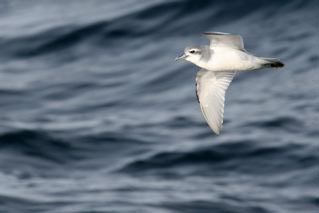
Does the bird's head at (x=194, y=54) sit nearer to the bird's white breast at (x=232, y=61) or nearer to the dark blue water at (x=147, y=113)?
the bird's white breast at (x=232, y=61)

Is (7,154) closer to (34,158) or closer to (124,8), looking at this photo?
(34,158)

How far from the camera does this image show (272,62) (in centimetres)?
1037

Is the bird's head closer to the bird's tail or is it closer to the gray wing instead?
the gray wing

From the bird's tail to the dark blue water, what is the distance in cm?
874

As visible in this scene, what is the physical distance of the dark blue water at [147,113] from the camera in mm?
20672

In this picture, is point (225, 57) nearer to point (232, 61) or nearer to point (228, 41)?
point (232, 61)

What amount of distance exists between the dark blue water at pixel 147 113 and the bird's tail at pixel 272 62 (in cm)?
874

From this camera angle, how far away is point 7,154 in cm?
2205

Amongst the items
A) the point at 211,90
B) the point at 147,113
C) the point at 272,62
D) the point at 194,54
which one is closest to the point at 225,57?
the point at 194,54

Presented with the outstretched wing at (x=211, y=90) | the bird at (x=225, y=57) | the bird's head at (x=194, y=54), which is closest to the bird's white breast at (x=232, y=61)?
the bird at (x=225, y=57)

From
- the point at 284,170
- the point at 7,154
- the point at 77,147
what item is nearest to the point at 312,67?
the point at 284,170

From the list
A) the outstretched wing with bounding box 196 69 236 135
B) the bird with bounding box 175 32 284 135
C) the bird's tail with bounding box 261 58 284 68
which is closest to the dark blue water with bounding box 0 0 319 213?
the outstretched wing with bounding box 196 69 236 135

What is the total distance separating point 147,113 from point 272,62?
14155 millimetres

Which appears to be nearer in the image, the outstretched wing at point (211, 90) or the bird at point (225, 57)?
the bird at point (225, 57)
